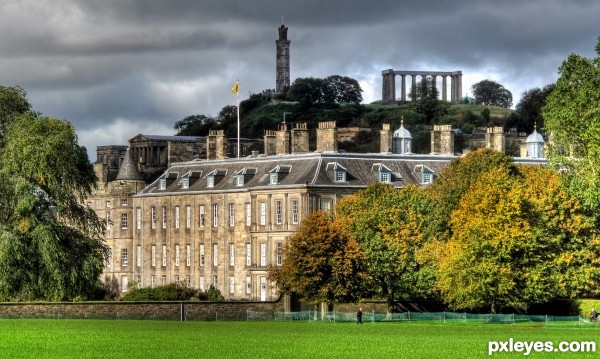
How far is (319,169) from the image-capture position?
123500 mm

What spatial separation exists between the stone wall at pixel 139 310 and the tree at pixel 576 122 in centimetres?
1806

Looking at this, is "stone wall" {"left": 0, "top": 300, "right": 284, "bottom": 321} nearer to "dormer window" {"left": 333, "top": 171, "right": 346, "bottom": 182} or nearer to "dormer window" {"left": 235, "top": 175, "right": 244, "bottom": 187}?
"dormer window" {"left": 333, "top": 171, "right": 346, "bottom": 182}

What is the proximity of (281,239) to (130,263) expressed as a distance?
74.7 feet

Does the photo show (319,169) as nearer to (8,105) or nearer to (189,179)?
(189,179)

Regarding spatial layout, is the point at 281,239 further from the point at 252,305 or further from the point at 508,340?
the point at 508,340

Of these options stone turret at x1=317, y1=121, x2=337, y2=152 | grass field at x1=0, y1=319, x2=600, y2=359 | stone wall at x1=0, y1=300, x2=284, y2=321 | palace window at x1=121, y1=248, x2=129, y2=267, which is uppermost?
stone turret at x1=317, y1=121, x2=337, y2=152

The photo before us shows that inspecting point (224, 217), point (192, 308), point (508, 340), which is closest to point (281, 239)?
point (224, 217)

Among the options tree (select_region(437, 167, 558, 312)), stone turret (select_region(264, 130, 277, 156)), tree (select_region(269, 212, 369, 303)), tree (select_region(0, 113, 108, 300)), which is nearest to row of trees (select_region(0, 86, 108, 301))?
tree (select_region(0, 113, 108, 300))

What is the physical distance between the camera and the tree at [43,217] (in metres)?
88.4

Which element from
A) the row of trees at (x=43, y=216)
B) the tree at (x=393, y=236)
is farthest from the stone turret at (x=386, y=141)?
the row of trees at (x=43, y=216)

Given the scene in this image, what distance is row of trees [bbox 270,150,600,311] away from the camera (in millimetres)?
97062

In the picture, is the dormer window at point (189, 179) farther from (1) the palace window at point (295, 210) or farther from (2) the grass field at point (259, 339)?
(2) the grass field at point (259, 339)

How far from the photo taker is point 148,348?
201 feet

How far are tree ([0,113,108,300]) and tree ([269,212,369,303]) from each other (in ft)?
45.3
